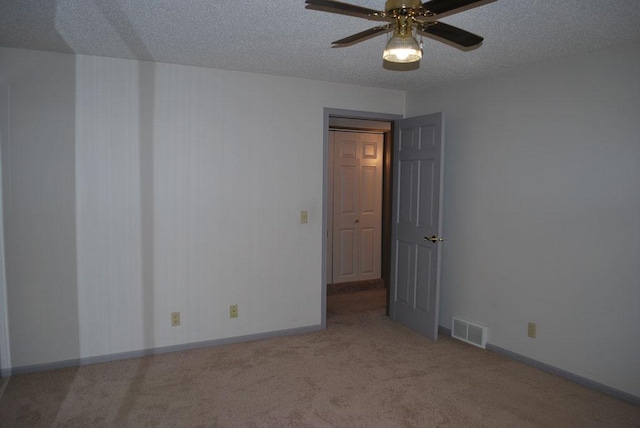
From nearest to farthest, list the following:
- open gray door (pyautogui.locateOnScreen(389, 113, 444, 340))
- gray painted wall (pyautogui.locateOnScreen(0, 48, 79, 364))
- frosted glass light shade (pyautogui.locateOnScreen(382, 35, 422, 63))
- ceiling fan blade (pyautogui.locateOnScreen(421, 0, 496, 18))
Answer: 1. ceiling fan blade (pyautogui.locateOnScreen(421, 0, 496, 18))
2. frosted glass light shade (pyautogui.locateOnScreen(382, 35, 422, 63))
3. gray painted wall (pyautogui.locateOnScreen(0, 48, 79, 364))
4. open gray door (pyautogui.locateOnScreen(389, 113, 444, 340))

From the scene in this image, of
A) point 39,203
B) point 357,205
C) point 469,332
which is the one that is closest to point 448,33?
point 469,332

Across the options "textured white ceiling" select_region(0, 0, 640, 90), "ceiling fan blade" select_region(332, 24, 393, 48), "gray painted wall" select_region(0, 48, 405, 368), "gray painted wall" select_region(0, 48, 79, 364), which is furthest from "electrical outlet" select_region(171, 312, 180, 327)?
"ceiling fan blade" select_region(332, 24, 393, 48)

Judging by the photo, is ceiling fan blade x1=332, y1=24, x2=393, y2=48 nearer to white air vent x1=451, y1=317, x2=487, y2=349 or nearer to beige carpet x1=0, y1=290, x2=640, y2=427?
beige carpet x1=0, y1=290, x2=640, y2=427

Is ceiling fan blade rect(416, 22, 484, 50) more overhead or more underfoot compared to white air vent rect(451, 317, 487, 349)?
more overhead

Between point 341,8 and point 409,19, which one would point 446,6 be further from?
point 341,8

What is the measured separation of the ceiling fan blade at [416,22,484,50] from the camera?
1.90 meters

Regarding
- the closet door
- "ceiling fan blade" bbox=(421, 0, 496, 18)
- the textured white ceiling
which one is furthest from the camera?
the closet door

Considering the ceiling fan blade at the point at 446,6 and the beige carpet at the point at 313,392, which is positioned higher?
the ceiling fan blade at the point at 446,6

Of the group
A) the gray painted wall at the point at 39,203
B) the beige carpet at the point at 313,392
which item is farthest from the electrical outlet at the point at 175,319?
the gray painted wall at the point at 39,203

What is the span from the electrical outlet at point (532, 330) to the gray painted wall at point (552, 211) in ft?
0.12

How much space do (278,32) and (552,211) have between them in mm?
2324

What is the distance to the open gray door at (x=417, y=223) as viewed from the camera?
3.96 meters

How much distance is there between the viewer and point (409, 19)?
179 cm

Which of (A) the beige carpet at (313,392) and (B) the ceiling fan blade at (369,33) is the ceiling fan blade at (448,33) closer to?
(B) the ceiling fan blade at (369,33)
